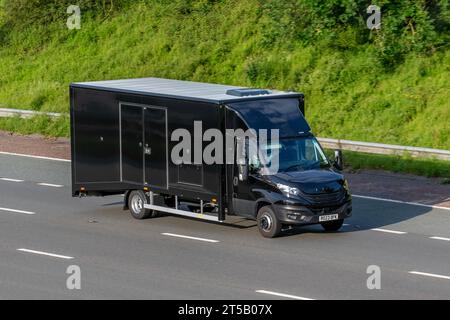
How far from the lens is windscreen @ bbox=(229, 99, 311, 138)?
22.3m

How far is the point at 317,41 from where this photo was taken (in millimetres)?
36375

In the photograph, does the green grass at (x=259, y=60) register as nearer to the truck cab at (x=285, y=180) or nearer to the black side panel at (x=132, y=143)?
the truck cab at (x=285, y=180)

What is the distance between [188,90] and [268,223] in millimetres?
3357

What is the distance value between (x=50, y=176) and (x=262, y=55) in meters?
10.0

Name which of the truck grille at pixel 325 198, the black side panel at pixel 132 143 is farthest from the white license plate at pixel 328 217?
the black side panel at pixel 132 143

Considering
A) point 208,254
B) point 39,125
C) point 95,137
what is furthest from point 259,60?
point 208,254

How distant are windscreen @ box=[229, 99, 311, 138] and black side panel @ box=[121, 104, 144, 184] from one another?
2466 millimetres

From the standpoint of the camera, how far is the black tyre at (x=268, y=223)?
22109mm

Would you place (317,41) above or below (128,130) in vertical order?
above

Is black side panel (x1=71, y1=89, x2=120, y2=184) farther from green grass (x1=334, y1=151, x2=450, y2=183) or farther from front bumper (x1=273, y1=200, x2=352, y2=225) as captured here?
green grass (x1=334, y1=151, x2=450, y2=183)

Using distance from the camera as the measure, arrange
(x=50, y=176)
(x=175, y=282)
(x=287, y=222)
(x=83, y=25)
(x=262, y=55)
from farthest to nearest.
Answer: (x=83, y=25) → (x=262, y=55) → (x=50, y=176) → (x=287, y=222) → (x=175, y=282)
